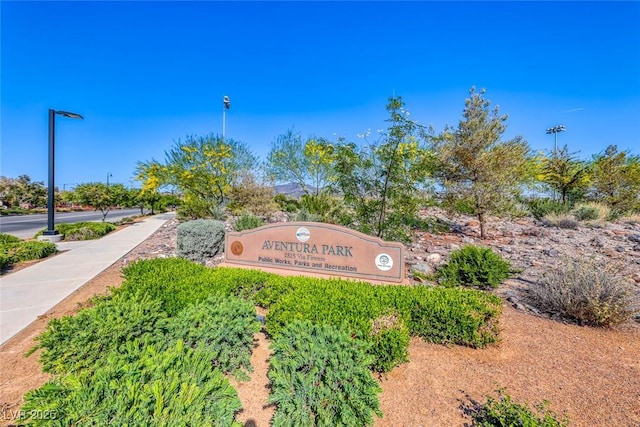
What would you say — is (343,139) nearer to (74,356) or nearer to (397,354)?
(397,354)

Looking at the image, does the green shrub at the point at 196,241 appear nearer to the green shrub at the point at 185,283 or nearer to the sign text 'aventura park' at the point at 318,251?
the sign text 'aventura park' at the point at 318,251

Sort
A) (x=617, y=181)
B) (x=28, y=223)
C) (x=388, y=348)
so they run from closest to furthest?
(x=388, y=348) → (x=617, y=181) → (x=28, y=223)

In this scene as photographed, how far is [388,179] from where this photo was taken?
5.44 metres

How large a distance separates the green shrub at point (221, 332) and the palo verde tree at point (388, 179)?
344 centimetres

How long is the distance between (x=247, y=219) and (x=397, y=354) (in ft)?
26.8

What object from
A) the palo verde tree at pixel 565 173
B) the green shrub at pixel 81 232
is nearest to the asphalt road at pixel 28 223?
the green shrub at pixel 81 232

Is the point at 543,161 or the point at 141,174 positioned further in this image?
the point at 141,174

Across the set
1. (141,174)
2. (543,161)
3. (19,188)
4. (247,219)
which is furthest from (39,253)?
(19,188)

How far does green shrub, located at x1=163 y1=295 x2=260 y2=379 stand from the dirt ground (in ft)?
0.86

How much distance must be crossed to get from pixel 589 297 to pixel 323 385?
13.7 ft

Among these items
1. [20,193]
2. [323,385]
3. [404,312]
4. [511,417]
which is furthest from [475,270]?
[20,193]

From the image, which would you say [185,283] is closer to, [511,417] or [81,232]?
[511,417]

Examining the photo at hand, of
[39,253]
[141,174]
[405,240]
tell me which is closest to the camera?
[405,240]

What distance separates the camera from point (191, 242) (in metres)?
7.20
